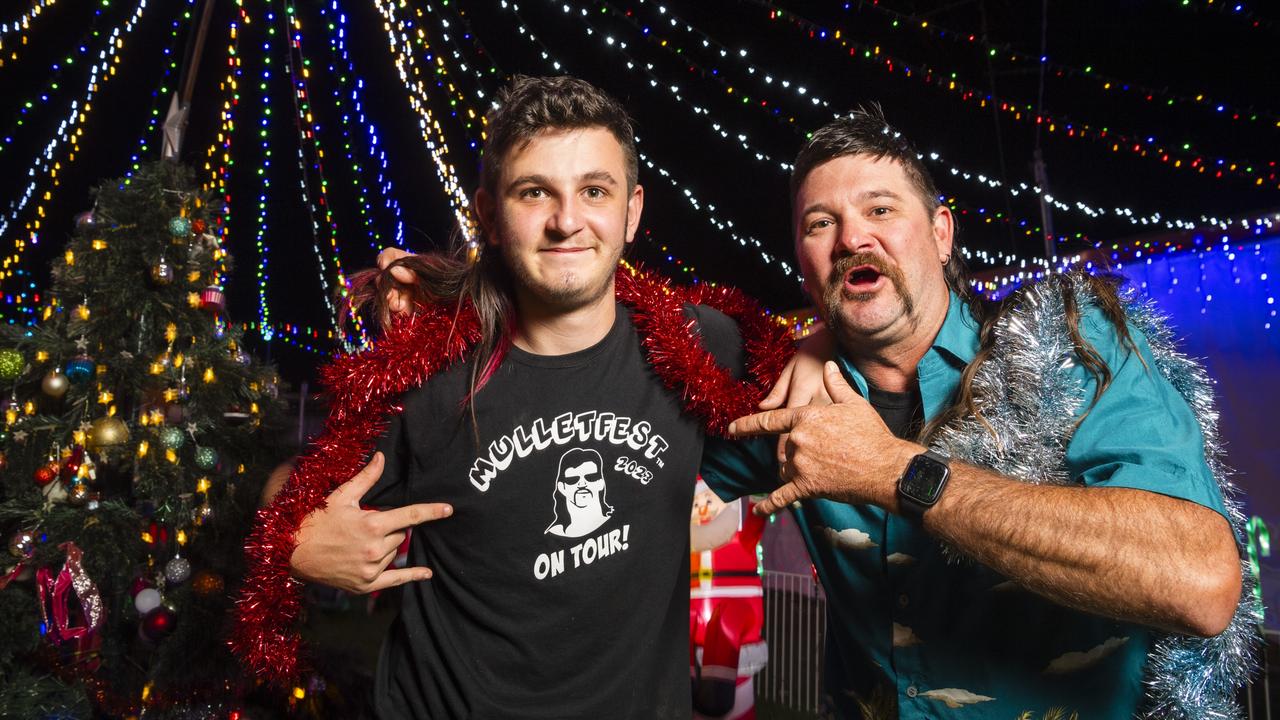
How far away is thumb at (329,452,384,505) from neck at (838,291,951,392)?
1.27 metres

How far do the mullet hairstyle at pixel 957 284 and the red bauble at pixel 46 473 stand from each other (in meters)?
3.76

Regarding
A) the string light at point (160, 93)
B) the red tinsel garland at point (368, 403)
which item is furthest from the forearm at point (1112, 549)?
the string light at point (160, 93)

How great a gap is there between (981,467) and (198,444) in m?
3.86

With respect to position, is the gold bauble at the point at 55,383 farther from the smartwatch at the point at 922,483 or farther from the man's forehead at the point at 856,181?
the smartwatch at the point at 922,483

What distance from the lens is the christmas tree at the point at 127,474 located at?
140 inches

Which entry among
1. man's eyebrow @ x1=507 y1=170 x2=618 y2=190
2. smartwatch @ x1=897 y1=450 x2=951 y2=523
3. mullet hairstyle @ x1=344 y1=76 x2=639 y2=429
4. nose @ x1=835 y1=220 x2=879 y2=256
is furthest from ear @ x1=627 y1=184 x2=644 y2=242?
smartwatch @ x1=897 y1=450 x2=951 y2=523

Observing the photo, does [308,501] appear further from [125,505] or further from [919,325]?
A: [125,505]

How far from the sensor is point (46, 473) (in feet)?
11.7

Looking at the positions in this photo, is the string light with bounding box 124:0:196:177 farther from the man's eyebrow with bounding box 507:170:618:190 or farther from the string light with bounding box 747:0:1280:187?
the man's eyebrow with bounding box 507:170:618:190

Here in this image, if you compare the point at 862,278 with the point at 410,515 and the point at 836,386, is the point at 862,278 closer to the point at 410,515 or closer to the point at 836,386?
the point at 836,386

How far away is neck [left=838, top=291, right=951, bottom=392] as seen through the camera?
193 centimetres

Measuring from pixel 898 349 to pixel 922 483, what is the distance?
0.59 metres

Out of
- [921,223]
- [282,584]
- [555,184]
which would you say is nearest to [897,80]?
[921,223]

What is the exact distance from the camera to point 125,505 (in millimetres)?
3697
